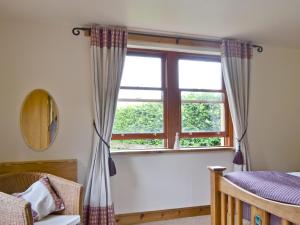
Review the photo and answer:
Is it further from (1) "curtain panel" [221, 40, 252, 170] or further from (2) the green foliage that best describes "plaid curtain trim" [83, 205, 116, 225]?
(1) "curtain panel" [221, 40, 252, 170]

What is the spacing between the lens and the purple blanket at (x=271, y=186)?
5.89 ft

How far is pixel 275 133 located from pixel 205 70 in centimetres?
129

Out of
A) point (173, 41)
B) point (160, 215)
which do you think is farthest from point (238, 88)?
point (160, 215)

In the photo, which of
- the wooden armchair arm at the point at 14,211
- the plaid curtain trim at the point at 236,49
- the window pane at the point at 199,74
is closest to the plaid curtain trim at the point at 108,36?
the window pane at the point at 199,74

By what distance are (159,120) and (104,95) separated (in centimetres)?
83

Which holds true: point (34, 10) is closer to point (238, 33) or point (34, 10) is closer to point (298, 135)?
point (238, 33)

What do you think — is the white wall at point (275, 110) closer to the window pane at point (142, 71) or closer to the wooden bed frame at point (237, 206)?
the window pane at point (142, 71)

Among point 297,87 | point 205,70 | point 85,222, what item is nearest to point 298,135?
point 297,87

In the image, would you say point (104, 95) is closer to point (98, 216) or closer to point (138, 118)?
point (138, 118)

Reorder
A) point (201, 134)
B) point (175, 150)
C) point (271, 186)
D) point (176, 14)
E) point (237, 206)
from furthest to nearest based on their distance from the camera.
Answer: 1. point (201, 134)
2. point (175, 150)
3. point (176, 14)
4. point (237, 206)
5. point (271, 186)

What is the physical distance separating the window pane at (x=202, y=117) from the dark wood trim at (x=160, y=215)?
3.21 feet

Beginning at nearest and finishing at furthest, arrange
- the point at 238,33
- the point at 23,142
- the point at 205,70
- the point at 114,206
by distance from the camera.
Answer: the point at 23,142 < the point at 114,206 < the point at 238,33 < the point at 205,70

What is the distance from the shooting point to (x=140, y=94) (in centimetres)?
343

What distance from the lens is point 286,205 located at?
5.43 feet
